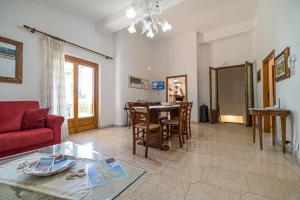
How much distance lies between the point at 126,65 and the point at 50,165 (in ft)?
15.1

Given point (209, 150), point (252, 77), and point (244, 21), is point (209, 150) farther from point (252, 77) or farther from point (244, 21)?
point (244, 21)

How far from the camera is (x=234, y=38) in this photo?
5477 millimetres

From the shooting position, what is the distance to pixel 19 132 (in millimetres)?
2240

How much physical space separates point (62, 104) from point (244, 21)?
21.1ft

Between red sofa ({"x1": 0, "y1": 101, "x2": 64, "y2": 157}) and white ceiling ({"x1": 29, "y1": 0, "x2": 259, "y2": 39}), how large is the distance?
2458mm

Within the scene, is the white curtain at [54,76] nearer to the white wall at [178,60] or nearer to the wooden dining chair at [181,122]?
the wooden dining chair at [181,122]

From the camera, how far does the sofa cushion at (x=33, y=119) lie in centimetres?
248

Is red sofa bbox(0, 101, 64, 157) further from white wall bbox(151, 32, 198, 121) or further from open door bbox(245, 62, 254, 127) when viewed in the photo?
open door bbox(245, 62, 254, 127)

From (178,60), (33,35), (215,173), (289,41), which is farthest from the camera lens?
(178,60)

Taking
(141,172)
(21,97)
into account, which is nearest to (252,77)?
(141,172)

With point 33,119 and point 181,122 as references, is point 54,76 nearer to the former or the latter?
point 33,119

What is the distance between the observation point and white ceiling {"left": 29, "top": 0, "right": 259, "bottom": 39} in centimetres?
352

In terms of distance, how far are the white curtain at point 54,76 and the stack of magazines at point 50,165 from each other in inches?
103

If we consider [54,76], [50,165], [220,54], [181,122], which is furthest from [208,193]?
[220,54]
